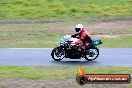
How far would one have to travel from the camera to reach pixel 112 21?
129 ft

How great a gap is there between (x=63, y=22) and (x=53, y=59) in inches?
624

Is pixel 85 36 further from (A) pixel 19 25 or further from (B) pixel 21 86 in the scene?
(A) pixel 19 25

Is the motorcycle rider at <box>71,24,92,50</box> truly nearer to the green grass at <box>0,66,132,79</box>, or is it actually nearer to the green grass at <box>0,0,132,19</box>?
the green grass at <box>0,66,132,79</box>

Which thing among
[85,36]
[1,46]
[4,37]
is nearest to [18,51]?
[1,46]

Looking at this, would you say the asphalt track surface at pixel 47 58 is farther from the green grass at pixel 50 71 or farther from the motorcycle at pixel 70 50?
the green grass at pixel 50 71

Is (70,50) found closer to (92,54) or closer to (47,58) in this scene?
(92,54)

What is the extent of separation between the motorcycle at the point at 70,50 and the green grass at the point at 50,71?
1845 mm

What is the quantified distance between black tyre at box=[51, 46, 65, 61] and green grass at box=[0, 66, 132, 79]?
186 centimetres

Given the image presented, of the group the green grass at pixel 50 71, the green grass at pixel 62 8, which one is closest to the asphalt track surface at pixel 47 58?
the green grass at pixel 50 71

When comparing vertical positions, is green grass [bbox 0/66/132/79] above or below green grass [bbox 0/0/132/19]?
below

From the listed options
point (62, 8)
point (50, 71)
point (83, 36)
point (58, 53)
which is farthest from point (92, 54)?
point (62, 8)

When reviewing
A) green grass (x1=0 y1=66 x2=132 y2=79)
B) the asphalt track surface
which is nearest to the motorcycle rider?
the asphalt track surface

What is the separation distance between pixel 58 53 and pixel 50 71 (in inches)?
120

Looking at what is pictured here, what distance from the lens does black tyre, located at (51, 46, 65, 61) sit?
22719mm
